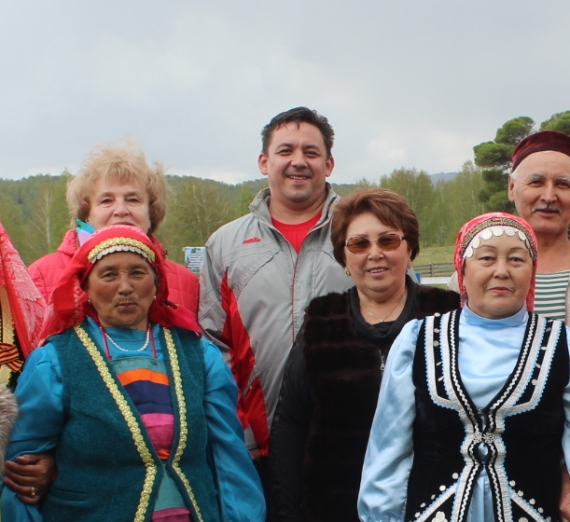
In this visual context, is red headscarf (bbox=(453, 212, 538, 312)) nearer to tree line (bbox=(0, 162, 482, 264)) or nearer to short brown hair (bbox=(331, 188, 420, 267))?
short brown hair (bbox=(331, 188, 420, 267))

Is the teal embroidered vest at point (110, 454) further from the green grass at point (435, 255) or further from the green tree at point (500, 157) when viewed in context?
the green grass at point (435, 255)

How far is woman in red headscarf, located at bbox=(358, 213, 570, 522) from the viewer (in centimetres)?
229

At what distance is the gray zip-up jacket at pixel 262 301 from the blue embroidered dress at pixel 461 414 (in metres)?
0.84

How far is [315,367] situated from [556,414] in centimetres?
95

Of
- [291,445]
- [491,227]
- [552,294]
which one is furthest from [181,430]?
[552,294]

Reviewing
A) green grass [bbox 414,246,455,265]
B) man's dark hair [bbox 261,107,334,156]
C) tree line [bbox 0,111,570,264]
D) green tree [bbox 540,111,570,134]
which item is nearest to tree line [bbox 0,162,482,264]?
tree line [bbox 0,111,570,264]

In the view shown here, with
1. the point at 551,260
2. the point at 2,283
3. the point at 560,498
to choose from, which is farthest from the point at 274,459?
the point at 551,260

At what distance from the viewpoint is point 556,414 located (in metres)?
2.31

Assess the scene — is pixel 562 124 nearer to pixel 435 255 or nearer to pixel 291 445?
pixel 291 445

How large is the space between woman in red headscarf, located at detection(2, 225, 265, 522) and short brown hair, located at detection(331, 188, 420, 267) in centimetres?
79

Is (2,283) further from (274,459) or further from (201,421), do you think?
(274,459)

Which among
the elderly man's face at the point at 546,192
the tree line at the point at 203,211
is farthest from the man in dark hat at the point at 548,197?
the tree line at the point at 203,211

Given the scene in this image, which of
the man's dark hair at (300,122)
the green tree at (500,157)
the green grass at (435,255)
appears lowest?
the man's dark hair at (300,122)

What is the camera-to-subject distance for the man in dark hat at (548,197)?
317 centimetres
